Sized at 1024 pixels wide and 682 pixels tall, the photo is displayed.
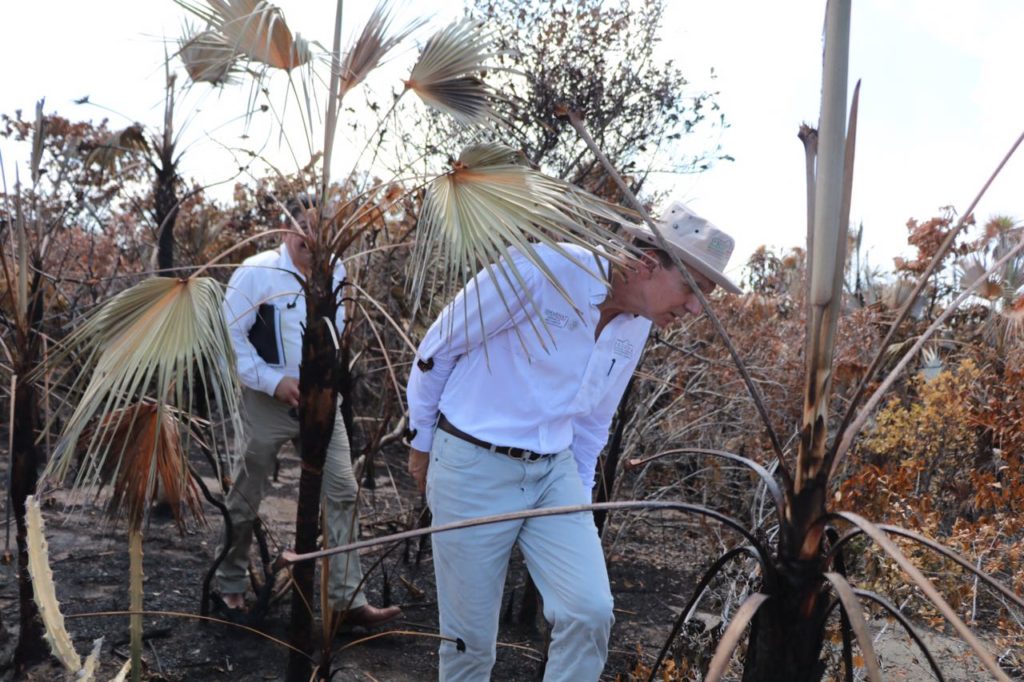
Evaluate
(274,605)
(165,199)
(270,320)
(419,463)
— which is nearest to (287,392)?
(270,320)

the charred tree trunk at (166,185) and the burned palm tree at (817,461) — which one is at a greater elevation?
the charred tree trunk at (166,185)

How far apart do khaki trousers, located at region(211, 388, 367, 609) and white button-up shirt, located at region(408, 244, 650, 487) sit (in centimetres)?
164

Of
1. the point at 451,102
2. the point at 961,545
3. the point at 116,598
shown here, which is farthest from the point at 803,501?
the point at 116,598

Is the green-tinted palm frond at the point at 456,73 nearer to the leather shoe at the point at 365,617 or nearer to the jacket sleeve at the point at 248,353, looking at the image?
the jacket sleeve at the point at 248,353

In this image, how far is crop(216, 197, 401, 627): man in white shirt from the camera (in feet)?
14.9

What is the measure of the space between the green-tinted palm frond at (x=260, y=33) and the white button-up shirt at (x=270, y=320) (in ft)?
3.63

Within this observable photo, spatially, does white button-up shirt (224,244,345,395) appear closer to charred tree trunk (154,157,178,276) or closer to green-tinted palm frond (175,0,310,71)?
green-tinted palm frond (175,0,310,71)

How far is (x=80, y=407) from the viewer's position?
2.59m

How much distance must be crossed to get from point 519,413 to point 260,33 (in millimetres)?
1567

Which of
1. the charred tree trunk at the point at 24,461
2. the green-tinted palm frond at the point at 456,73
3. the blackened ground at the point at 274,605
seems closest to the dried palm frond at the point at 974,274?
the blackened ground at the point at 274,605

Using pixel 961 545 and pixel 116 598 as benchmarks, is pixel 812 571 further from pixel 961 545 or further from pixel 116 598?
pixel 116 598

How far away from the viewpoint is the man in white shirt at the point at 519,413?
298cm

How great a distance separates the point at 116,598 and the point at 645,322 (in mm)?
3221

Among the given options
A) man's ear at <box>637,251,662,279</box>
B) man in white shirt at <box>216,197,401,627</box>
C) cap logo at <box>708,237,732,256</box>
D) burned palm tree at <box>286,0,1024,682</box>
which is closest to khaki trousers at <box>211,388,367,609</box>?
man in white shirt at <box>216,197,401,627</box>
